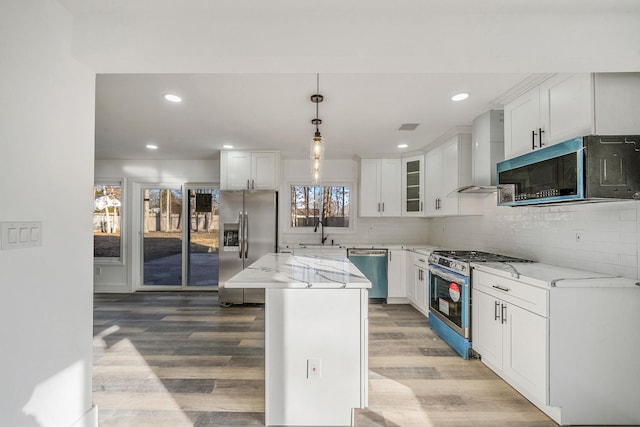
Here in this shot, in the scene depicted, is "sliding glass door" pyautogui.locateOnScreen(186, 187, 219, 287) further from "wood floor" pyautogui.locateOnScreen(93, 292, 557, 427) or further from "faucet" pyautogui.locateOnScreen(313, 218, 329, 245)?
"faucet" pyautogui.locateOnScreen(313, 218, 329, 245)

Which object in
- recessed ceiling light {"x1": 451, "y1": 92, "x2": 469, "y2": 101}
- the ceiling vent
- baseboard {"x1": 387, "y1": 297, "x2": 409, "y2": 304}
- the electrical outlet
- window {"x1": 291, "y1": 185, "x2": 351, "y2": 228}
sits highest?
the ceiling vent

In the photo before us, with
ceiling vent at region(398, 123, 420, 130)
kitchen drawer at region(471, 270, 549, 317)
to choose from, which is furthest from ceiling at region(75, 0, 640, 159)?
ceiling vent at region(398, 123, 420, 130)

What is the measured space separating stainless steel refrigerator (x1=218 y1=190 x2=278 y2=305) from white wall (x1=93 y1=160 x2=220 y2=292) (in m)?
1.07

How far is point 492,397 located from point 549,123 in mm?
2030

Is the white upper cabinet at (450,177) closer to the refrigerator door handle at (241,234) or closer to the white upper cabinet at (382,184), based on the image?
the white upper cabinet at (382,184)

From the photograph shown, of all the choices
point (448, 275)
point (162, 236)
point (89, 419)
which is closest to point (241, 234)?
point (162, 236)

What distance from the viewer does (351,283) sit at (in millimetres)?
1913

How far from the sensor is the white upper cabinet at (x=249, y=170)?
15.9 ft

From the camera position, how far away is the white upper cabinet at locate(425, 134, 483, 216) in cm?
369

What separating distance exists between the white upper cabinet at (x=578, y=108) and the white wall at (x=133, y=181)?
15.2ft

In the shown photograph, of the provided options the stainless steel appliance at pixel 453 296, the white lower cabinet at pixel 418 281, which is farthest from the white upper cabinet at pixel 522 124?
the white lower cabinet at pixel 418 281

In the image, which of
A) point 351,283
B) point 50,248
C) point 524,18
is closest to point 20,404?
point 50,248

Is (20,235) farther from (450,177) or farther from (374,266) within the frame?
(374,266)

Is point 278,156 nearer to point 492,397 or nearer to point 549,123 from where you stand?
point 549,123
